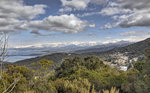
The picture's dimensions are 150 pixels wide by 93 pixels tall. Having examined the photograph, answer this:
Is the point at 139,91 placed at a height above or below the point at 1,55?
below

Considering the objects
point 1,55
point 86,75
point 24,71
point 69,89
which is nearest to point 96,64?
point 86,75

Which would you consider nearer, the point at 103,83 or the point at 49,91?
the point at 49,91

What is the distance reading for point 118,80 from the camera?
15484mm

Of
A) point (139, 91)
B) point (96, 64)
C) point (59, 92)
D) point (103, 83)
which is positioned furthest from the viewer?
point (96, 64)

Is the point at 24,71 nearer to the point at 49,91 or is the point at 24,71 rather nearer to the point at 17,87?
the point at 17,87

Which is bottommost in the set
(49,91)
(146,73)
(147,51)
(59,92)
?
(59,92)

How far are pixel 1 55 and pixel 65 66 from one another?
25.1 metres

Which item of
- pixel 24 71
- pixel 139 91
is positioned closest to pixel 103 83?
pixel 139 91

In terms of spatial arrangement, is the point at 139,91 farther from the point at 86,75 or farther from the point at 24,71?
the point at 24,71

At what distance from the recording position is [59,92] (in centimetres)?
1338

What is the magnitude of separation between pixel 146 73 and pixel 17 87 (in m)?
13.7

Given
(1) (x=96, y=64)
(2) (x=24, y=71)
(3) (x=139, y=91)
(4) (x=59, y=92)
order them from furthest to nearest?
(1) (x=96, y=64) → (2) (x=24, y=71) → (4) (x=59, y=92) → (3) (x=139, y=91)

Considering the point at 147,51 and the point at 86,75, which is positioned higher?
the point at 147,51

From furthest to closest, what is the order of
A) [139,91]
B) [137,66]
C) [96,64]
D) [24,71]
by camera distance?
[96,64]
[137,66]
[24,71]
[139,91]
